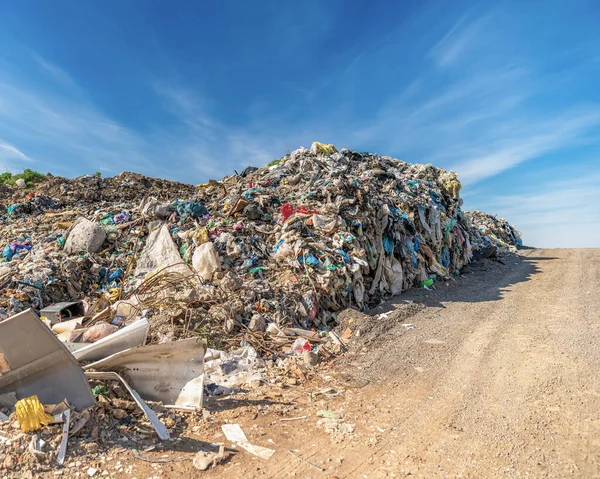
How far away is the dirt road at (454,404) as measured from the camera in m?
2.71

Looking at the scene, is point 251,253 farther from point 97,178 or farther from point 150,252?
point 97,178

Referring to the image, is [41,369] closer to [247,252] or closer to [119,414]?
[119,414]

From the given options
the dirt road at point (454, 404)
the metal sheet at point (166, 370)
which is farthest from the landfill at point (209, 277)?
the dirt road at point (454, 404)

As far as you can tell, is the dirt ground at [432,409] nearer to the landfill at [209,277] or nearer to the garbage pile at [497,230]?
the landfill at [209,277]

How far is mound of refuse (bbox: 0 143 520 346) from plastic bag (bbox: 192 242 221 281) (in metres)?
0.02

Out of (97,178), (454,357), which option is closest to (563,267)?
(454,357)

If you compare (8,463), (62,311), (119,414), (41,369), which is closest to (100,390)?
(119,414)

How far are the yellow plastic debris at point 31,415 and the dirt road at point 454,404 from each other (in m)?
1.02

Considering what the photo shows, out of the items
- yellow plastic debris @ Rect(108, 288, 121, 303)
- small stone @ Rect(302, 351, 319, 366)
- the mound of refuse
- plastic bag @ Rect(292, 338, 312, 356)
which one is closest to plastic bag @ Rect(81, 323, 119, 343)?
the mound of refuse

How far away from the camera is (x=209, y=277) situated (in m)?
6.29

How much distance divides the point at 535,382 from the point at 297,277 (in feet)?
12.1

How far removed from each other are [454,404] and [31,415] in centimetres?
365

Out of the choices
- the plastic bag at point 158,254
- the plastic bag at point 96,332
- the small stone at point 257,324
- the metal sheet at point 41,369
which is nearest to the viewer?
the metal sheet at point 41,369

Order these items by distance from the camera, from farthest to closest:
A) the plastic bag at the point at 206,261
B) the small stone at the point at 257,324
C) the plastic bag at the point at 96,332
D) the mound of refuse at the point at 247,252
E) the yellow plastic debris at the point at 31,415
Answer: the plastic bag at the point at 206,261 → the mound of refuse at the point at 247,252 → the small stone at the point at 257,324 → the plastic bag at the point at 96,332 → the yellow plastic debris at the point at 31,415
